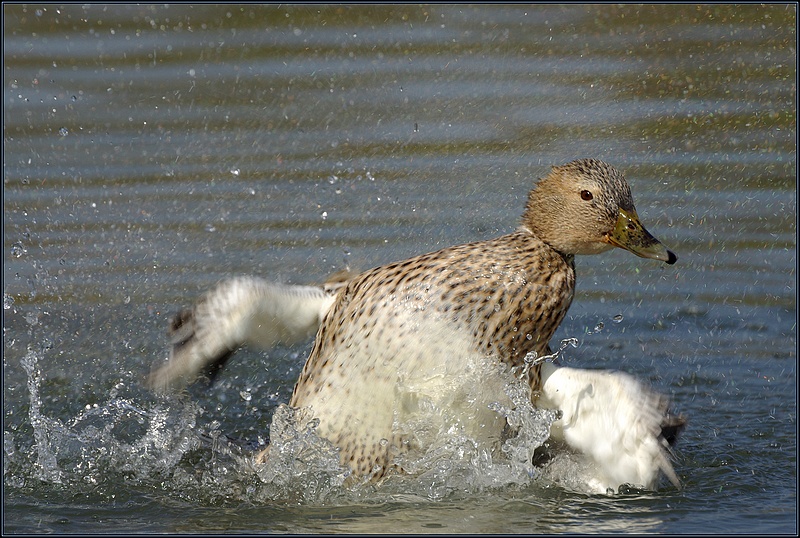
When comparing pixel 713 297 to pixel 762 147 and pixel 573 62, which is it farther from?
pixel 573 62

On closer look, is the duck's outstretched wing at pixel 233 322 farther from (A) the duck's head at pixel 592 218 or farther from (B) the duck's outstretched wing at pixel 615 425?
(B) the duck's outstretched wing at pixel 615 425

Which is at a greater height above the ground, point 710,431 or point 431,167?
point 431,167

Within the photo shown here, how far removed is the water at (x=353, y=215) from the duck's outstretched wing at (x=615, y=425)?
0.14 meters

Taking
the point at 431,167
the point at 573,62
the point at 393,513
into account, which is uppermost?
the point at 573,62

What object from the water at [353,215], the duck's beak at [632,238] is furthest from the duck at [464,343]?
the water at [353,215]

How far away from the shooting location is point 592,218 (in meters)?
4.51

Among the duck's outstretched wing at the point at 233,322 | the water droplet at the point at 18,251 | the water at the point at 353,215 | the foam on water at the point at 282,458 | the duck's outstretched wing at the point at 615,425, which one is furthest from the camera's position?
the water droplet at the point at 18,251

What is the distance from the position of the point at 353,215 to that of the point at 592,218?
317cm

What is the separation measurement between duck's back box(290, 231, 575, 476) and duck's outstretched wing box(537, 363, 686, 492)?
0.23 metres

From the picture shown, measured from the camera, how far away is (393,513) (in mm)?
4262

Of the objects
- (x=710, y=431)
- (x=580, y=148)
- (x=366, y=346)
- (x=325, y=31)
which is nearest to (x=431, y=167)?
(x=580, y=148)

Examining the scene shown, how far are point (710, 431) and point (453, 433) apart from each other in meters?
1.57

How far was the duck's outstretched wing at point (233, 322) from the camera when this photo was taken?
180 inches

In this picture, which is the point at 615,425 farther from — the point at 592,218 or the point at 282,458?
the point at 282,458
